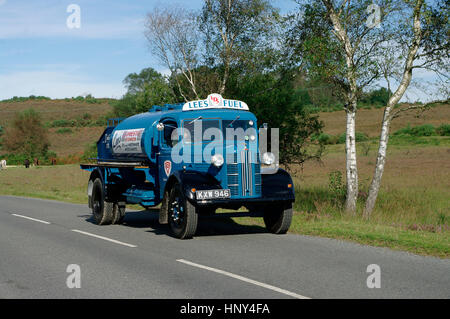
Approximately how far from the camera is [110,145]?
54.2 ft

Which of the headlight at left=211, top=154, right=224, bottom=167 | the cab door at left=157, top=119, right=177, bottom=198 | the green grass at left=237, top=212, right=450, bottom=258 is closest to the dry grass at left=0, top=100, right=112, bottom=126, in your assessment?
the cab door at left=157, top=119, right=177, bottom=198

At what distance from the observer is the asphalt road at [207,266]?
6.84 m

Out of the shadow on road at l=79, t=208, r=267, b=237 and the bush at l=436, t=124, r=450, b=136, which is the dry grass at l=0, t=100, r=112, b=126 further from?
the shadow on road at l=79, t=208, r=267, b=237

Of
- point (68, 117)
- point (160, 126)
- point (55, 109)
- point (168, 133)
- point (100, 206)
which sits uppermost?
point (55, 109)

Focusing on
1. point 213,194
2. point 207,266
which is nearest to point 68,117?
point 213,194

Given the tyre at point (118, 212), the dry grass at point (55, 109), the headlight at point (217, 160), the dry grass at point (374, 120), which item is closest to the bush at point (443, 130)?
the dry grass at point (374, 120)

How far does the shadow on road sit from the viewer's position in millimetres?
12469

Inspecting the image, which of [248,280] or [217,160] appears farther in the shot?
[217,160]

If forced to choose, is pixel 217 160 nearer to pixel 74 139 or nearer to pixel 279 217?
pixel 279 217

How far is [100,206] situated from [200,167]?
15.2 ft

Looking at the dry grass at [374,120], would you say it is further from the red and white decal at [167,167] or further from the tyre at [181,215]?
the tyre at [181,215]

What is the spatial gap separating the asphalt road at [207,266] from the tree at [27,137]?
2742 inches

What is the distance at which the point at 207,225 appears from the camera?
47.1 ft
